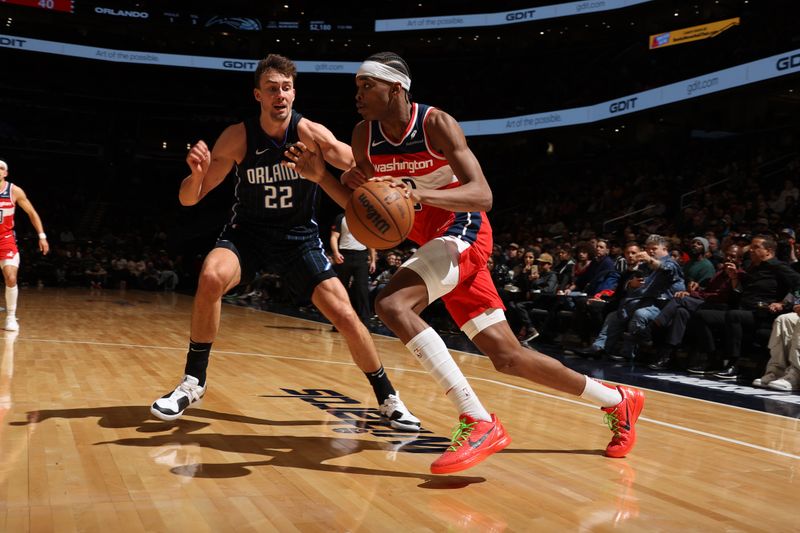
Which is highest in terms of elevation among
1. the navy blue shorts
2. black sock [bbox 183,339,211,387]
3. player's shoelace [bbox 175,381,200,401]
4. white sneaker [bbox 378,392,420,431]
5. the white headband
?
the white headband

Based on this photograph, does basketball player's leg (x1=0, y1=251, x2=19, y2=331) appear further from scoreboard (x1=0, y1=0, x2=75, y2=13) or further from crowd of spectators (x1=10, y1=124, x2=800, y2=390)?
scoreboard (x1=0, y1=0, x2=75, y2=13)

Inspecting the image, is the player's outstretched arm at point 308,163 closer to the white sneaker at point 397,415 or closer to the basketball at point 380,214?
the basketball at point 380,214

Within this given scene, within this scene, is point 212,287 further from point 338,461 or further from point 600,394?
point 600,394

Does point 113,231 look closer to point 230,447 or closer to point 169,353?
point 169,353

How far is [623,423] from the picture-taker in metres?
3.38

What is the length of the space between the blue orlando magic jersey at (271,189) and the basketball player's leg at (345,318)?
0.17 metres

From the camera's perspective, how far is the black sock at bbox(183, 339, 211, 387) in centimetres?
384

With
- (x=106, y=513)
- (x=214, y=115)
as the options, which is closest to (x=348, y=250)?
(x=106, y=513)

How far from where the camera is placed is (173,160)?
30.2m

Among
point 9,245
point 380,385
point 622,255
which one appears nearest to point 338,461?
point 380,385

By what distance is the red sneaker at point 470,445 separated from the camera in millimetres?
2770

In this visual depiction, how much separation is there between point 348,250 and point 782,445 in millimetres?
6163

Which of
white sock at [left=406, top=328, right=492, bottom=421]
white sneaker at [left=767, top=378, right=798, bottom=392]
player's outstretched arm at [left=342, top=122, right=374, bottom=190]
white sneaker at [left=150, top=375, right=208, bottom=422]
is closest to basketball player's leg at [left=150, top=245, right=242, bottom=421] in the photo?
white sneaker at [left=150, top=375, right=208, bottom=422]

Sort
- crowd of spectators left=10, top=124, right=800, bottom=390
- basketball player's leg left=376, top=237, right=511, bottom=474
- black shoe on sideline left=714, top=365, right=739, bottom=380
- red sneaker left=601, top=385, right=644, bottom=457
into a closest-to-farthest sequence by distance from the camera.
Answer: basketball player's leg left=376, top=237, right=511, bottom=474 < red sneaker left=601, top=385, right=644, bottom=457 < black shoe on sideline left=714, top=365, right=739, bottom=380 < crowd of spectators left=10, top=124, right=800, bottom=390
